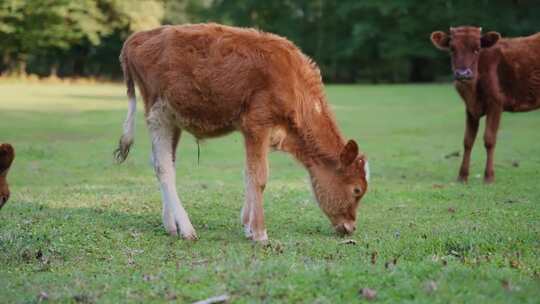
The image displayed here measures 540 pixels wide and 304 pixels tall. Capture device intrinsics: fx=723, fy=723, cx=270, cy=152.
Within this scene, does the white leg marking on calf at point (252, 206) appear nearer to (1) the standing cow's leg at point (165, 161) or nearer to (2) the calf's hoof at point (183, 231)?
(2) the calf's hoof at point (183, 231)

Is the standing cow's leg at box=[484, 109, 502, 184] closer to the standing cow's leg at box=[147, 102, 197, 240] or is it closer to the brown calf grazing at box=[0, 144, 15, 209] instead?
the standing cow's leg at box=[147, 102, 197, 240]

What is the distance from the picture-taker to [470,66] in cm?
1286

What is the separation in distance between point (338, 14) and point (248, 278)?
6263cm

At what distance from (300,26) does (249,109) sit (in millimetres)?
62924

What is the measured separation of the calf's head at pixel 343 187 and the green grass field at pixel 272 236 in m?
0.27

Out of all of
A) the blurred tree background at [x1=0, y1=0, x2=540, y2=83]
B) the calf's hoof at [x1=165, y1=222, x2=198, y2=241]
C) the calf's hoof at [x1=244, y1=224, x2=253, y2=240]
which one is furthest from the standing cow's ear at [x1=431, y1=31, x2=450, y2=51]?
the blurred tree background at [x1=0, y1=0, x2=540, y2=83]

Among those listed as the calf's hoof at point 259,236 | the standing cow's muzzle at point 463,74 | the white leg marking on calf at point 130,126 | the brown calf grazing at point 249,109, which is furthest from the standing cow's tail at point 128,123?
the standing cow's muzzle at point 463,74

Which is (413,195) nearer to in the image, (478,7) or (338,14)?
(478,7)

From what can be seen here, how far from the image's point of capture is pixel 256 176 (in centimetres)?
838

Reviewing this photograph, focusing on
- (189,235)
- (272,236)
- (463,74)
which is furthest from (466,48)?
Result: (189,235)

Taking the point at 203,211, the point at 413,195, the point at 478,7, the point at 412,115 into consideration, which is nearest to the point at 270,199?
the point at 203,211

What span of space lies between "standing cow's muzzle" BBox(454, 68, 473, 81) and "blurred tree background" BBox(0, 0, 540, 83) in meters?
36.2

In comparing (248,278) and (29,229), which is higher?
(248,278)

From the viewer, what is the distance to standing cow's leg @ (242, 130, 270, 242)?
8180mm
